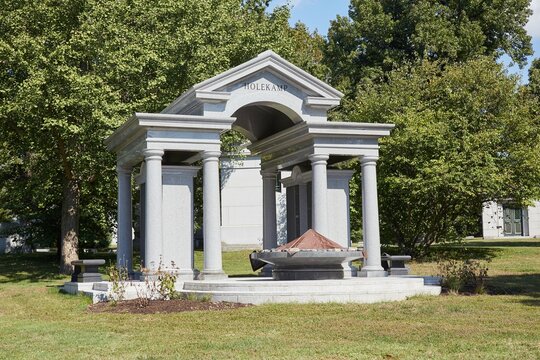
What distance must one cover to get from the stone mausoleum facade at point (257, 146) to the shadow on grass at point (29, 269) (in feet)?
22.6

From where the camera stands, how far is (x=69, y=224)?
97.8 ft

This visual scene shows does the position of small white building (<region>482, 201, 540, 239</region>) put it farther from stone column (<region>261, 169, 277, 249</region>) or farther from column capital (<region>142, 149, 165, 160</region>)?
column capital (<region>142, 149, 165, 160</region>)

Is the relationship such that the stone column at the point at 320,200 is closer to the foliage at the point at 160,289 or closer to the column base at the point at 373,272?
the column base at the point at 373,272

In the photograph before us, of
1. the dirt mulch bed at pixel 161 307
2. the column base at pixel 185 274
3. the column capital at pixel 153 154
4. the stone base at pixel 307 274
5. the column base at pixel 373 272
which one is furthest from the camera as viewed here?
the column base at pixel 373 272

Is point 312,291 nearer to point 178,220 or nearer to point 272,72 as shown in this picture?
point 178,220

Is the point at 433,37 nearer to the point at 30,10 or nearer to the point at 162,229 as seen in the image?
the point at 30,10

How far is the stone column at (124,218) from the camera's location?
917 inches

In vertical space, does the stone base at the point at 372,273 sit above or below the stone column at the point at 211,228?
below

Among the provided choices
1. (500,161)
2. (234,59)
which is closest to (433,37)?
(500,161)

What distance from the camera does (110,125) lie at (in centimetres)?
2566

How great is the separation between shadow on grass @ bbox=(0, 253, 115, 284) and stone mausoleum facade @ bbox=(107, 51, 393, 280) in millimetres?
6892

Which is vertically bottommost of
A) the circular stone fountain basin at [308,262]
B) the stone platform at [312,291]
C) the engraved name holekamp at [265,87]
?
the stone platform at [312,291]

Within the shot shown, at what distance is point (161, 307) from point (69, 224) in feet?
49.1

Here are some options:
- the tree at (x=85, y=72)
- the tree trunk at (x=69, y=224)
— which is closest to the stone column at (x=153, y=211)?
the tree at (x=85, y=72)
